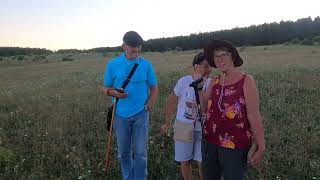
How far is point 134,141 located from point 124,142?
5.2 inches

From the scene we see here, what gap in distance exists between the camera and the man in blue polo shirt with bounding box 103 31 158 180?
5.59 metres

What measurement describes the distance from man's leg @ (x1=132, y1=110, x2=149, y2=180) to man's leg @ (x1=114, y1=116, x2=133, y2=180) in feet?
0.27

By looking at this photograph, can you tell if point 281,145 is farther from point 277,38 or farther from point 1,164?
point 277,38

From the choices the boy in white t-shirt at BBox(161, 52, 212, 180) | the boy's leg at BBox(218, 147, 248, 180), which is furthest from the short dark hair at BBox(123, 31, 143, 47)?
the boy's leg at BBox(218, 147, 248, 180)

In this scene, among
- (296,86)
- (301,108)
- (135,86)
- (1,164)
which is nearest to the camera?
(135,86)

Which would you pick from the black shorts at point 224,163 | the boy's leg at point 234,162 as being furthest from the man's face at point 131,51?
the boy's leg at point 234,162

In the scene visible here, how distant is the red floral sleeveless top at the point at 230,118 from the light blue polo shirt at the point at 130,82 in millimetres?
1774

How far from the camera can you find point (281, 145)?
7.45m

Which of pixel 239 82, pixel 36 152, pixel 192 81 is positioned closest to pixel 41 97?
pixel 36 152

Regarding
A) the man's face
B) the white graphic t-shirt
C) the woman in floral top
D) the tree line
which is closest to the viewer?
the woman in floral top

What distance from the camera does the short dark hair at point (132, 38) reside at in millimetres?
5473

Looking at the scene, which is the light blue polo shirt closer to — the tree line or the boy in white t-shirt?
the boy in white t-shirt

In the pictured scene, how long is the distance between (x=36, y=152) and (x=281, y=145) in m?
4.03

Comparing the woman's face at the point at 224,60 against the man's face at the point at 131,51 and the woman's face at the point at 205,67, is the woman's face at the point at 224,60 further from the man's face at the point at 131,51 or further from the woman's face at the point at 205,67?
the man's face at the point at 131,51
